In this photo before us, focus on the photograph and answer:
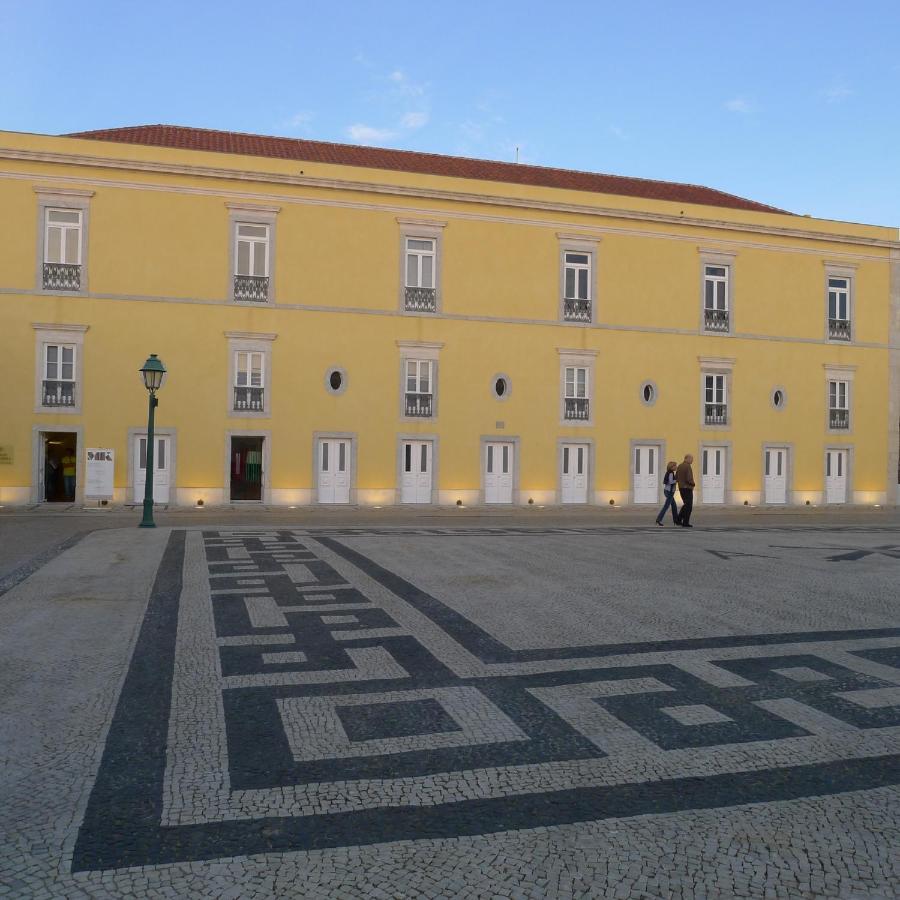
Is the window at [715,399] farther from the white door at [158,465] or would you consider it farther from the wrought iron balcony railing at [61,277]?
the wrought iron balcony railing at [61,277]

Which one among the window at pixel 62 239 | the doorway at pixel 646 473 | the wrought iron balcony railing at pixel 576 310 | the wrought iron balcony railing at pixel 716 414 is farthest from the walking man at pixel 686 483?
the window at pixel 62 239

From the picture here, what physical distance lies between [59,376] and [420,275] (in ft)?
35.9

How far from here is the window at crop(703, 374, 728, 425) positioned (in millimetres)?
28141

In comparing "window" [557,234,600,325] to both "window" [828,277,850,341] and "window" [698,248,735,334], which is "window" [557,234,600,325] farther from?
"window" [828,277,850,341]

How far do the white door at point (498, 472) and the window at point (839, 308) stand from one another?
529 inches

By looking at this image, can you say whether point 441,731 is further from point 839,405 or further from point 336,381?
point 839,405

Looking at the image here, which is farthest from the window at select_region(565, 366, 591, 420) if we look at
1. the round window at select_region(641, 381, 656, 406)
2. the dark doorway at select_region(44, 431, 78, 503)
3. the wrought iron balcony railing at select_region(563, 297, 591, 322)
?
the dark doorway at select_region(44, 431, 78, 503)

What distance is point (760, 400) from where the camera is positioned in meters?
28.8

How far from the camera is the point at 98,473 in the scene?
74.7 feet

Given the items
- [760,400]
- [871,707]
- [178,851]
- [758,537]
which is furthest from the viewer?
[760,400]

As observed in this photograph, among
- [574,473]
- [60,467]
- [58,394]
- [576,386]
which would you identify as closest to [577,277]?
[576,386]

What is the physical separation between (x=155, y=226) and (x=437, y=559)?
55.0ft

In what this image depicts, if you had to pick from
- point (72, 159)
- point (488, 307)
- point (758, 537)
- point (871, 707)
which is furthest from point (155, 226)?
point (871, 707)

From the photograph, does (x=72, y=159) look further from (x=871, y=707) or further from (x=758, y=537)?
(x=871, y=707)
